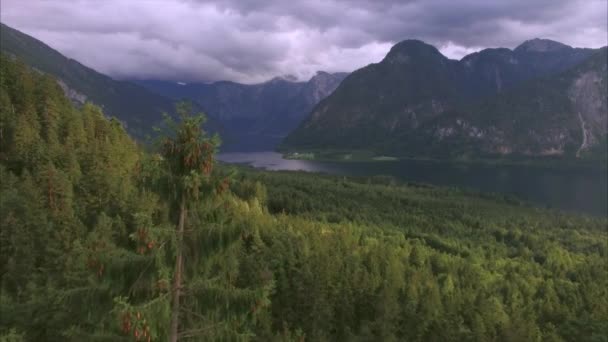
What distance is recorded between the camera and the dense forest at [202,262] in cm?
952

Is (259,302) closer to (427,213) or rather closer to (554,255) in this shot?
(554,255)

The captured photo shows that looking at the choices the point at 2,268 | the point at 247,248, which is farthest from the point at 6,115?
the point at 247,248

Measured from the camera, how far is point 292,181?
146 m

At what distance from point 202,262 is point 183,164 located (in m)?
2.17

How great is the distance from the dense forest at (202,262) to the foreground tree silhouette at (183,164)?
30mm

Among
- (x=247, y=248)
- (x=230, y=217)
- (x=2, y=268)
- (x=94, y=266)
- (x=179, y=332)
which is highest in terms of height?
(x=230, y=217)

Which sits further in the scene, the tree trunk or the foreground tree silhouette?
the tree trunk

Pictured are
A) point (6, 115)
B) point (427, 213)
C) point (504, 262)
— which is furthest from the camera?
point (427, 213)

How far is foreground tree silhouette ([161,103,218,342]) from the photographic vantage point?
9438 mm

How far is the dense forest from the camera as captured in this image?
31.2 feet

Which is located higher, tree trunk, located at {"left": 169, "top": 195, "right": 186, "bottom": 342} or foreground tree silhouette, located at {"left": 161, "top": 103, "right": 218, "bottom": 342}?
foreground tree silhouette, located at {"left": 161, "top": 103, "right": 218, "bottom": 342}

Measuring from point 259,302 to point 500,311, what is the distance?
52.2 metres

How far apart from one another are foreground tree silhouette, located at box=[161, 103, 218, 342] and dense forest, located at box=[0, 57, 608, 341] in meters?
0.03

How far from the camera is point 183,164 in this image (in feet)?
31.9
